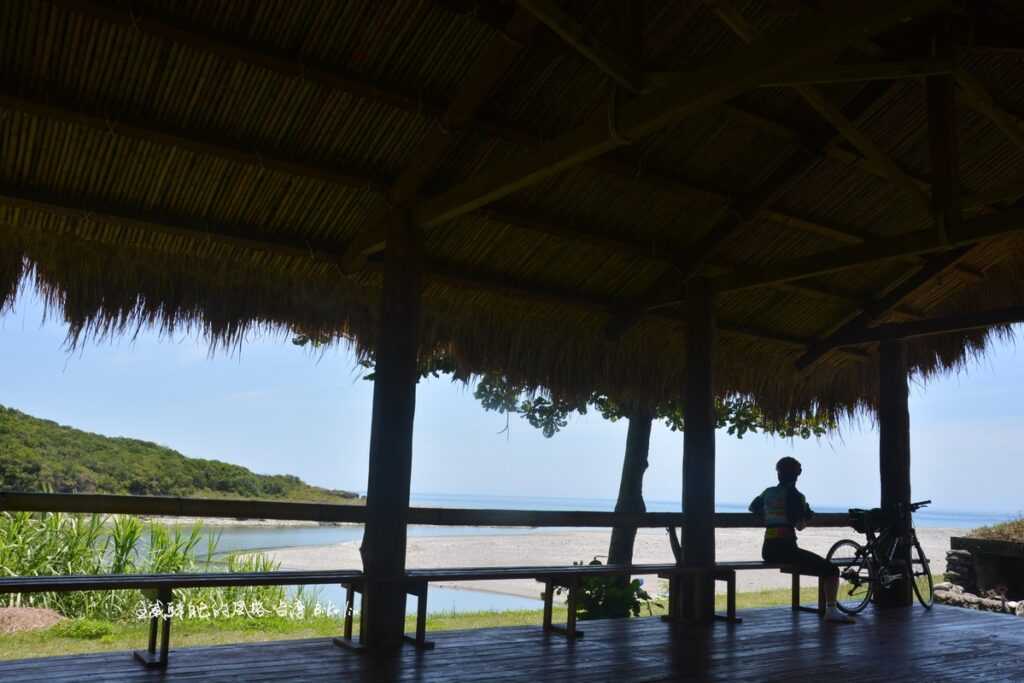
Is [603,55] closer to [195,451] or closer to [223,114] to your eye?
[223,114]

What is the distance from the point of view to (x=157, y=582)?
3.22m

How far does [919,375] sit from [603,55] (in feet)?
16.0

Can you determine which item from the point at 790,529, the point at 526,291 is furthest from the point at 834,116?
the point at 790,529

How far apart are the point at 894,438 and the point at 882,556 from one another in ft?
2.73

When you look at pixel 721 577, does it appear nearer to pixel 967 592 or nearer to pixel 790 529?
pixel 790 529

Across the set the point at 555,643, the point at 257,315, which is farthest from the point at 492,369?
the point at 555,643

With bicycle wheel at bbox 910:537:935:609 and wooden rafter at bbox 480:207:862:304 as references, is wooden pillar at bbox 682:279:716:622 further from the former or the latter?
bicycle wheel at bbox 910:537:935:609

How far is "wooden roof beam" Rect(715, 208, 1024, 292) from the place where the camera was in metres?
3.94

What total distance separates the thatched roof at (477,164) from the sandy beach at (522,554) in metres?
8.81

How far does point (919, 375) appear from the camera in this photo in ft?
22.4

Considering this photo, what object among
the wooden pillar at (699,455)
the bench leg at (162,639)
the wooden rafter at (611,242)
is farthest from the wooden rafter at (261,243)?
the bench leg at (162,639)

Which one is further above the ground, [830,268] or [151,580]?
[830,268]

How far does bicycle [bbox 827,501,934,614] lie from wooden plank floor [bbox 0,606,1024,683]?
0.65 meters

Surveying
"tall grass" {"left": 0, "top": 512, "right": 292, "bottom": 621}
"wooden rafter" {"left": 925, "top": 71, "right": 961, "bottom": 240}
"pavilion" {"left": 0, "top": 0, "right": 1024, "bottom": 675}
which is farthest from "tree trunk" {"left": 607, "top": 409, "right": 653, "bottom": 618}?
"wooden rafter" {"left": 925, "top": 71, "right": 961, "bottom": 240}
